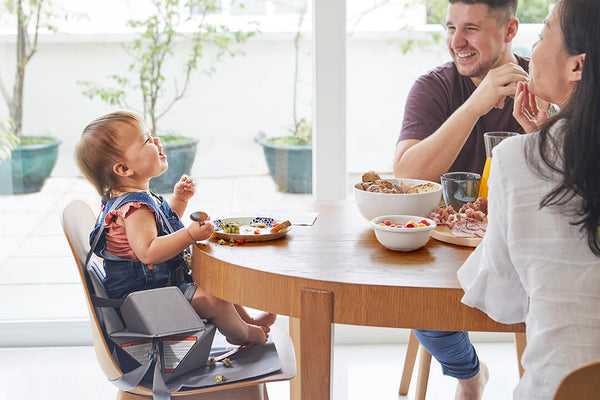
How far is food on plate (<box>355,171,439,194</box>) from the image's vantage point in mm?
1727

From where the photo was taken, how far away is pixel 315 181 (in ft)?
9.22

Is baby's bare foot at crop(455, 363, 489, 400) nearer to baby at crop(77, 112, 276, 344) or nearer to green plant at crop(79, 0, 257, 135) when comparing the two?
baby at crop(77, 112, 276, 344)

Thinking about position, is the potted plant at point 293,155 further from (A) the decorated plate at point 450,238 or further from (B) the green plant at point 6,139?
(A) the decorated plate at point 450,238

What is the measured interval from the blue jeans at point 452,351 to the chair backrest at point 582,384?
1.03m

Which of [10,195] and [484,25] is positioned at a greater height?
[484,25]

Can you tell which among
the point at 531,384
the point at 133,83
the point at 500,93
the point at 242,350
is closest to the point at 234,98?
the point at 133,83

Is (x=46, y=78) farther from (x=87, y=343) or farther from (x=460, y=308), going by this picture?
(x=460, y=308)

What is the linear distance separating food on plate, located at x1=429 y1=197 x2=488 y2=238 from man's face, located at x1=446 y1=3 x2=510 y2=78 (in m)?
0.84

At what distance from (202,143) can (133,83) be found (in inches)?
14.6

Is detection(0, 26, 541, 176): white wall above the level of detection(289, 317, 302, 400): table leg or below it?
above

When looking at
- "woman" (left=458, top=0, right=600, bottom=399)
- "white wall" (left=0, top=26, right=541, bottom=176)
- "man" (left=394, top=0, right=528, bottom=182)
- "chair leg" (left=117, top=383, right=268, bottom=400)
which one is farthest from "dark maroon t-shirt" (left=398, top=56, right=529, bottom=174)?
"woman" (left=458, top=0, right=600, bottom=399)

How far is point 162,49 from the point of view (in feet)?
9.13

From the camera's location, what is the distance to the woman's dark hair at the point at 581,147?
1036 mm

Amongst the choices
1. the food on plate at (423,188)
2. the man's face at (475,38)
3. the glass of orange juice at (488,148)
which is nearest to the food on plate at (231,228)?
the food on plate at (423,188)
